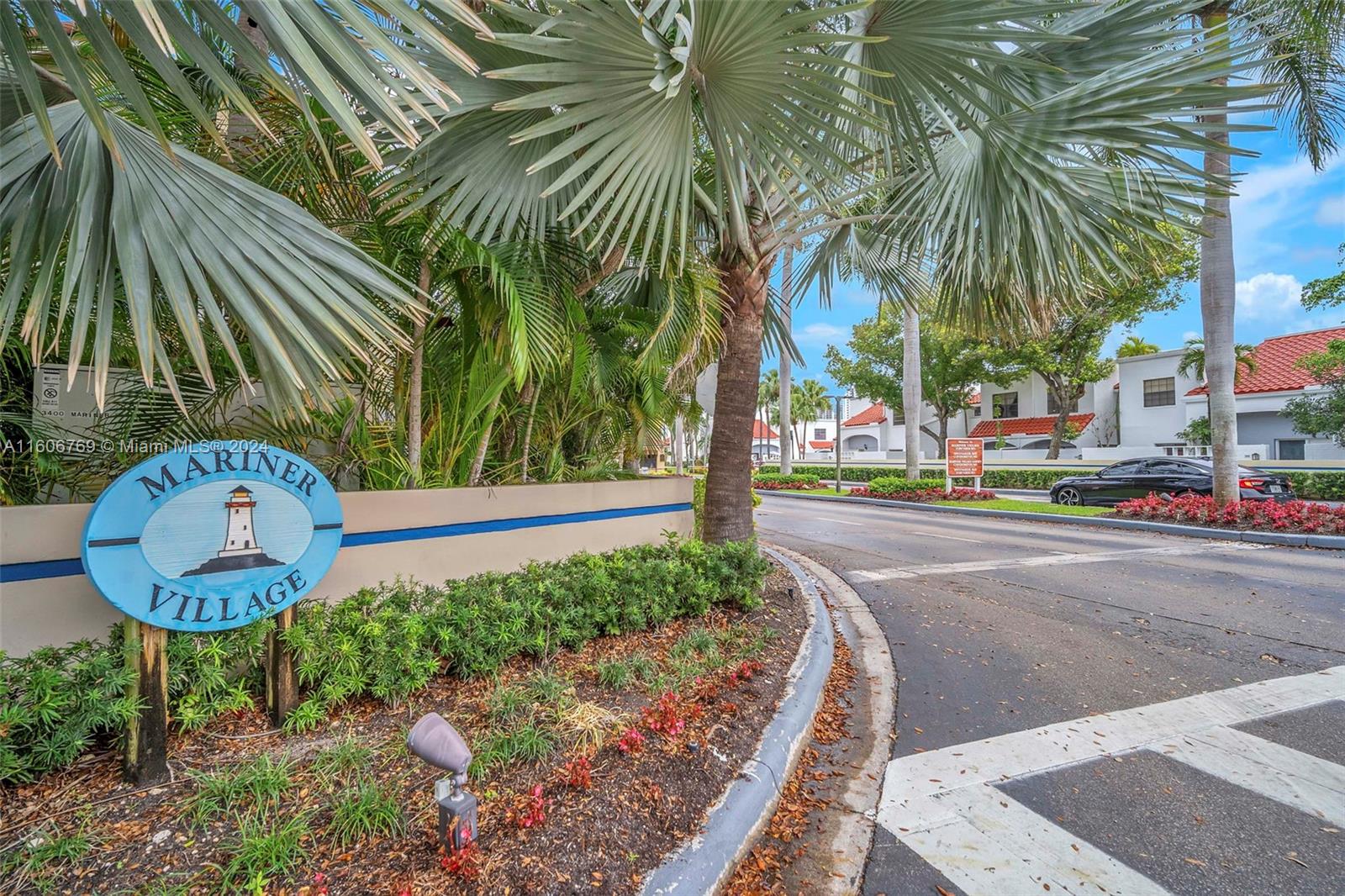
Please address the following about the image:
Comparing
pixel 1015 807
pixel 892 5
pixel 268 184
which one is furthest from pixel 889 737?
pixel 268 184

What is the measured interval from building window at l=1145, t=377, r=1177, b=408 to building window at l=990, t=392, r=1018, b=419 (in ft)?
27.4

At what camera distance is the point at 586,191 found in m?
2.72

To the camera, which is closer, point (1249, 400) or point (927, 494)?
point (927, 494)

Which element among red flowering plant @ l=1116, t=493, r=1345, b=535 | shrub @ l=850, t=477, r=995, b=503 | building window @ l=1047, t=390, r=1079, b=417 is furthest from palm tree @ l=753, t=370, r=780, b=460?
red flowering plant @ l=1116, t=493, r=1345, b=535

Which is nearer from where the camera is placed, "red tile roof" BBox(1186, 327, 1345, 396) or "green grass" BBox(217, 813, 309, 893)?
"green grass" BBox(217, 813, 309, 893)

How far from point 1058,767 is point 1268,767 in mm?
1011

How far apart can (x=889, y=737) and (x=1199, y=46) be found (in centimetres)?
472

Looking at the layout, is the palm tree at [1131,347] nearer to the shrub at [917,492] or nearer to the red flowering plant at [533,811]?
the shrub at [917,492]

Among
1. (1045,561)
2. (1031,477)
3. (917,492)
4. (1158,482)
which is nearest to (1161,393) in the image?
(1031,477)

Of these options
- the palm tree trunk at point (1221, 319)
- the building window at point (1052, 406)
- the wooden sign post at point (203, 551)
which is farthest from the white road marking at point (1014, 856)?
the building window at point (1052, 406)

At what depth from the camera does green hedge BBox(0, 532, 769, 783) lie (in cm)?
213

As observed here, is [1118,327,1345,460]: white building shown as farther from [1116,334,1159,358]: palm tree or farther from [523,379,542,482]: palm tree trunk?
[523,379,542,482]: palm tree trunk

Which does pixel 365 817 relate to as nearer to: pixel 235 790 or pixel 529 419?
pixel 235 790

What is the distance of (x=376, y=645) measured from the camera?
9.35ft
